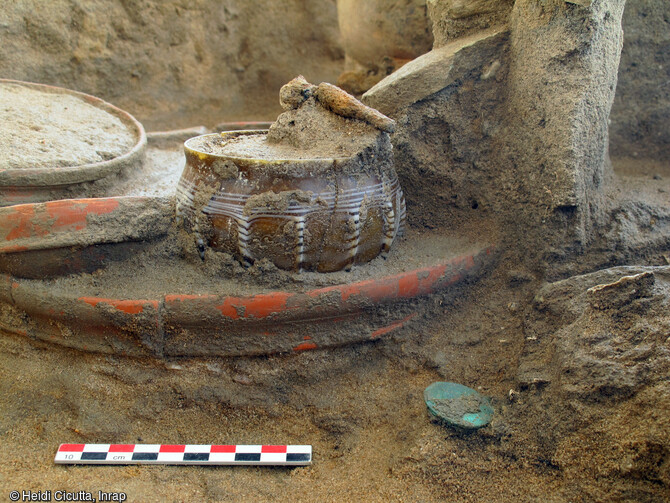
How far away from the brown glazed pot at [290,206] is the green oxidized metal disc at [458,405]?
520 mm

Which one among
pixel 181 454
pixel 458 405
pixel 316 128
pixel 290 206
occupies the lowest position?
pixel 181 454

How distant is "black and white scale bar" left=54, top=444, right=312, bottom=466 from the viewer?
5.52 feet

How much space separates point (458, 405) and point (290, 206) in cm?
82

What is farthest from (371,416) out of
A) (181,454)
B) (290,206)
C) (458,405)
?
(290,206)

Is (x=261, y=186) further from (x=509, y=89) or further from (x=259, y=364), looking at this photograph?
(x=509, y=89)

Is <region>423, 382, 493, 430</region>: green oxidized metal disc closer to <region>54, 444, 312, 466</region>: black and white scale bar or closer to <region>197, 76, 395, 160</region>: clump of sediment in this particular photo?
<region>54, 444, 312, 466</region>: black and white scale bar

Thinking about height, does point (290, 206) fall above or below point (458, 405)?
above

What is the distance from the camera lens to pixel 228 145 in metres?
2.06

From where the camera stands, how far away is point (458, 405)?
178 centimetres

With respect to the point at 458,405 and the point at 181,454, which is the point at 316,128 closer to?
the point at 458,405

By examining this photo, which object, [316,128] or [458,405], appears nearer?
[458,405]

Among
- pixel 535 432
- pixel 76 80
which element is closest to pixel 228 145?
pixel 535 432

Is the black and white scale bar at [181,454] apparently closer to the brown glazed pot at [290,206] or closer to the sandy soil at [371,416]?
the sandy soil at [371,416]

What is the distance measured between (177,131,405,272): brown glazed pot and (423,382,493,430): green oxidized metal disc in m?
0.52
